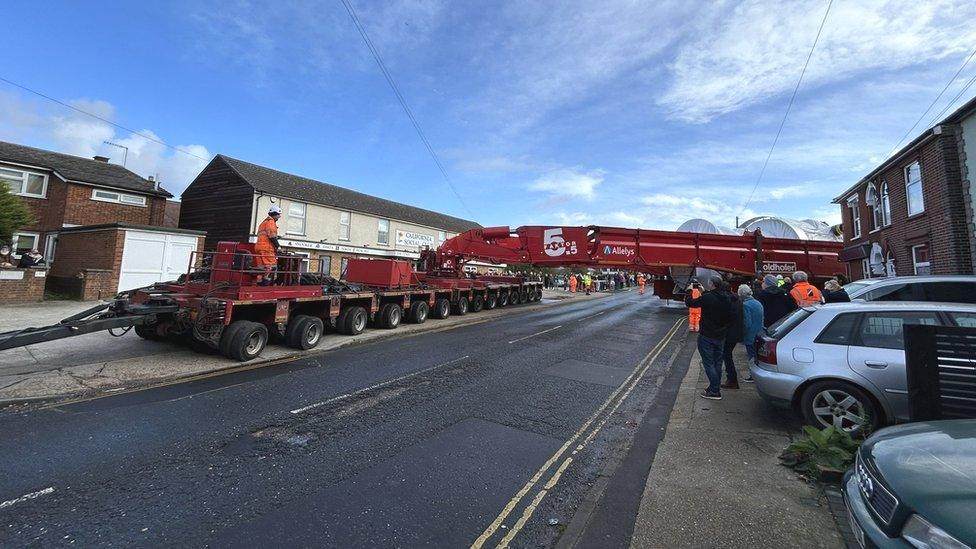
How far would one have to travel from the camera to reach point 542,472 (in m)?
3.88

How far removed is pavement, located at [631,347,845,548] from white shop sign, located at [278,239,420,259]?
20.9 metres

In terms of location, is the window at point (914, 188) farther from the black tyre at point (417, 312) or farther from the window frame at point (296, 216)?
the window frame at point (296, 216)

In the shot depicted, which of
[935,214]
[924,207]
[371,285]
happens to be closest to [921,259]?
[924,207]

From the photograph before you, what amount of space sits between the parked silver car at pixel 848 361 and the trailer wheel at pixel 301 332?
8.27m

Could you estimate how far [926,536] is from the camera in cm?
179

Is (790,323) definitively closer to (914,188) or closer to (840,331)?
(840,331)

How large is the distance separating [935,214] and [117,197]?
3205cm

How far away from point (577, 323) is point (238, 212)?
19057mm

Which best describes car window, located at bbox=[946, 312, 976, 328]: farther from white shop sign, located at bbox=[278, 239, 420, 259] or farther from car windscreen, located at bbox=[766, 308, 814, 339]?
white shop sign, located at bbox=[278, 239, 420, 259]

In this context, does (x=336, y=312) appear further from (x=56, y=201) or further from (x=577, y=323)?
(x=56, y=201)

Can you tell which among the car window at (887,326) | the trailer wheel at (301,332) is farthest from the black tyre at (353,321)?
the car window at (887,326)

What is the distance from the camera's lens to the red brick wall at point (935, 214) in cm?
1067

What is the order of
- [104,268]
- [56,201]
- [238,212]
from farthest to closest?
[238,212] < [56,201] < [104,268]

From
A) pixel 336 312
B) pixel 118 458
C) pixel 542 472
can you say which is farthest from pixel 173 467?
pixel 336 312
